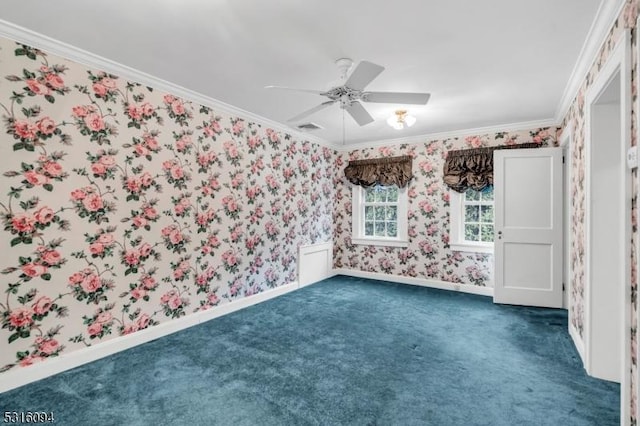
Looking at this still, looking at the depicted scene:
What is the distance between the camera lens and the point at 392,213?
206 inches

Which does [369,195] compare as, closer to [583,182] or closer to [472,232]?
[472,232]

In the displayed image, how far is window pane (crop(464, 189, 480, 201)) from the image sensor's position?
454 centimetres

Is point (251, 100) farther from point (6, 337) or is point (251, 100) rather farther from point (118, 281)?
point (6, 337)

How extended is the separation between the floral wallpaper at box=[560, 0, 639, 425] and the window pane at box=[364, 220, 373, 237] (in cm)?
285

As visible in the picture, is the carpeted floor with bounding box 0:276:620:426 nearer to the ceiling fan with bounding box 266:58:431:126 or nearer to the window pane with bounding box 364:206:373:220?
the ceiling fan with bounding box 266:58:431:126

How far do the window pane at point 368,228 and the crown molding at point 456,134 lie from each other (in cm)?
130

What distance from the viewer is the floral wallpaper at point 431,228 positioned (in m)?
4.41

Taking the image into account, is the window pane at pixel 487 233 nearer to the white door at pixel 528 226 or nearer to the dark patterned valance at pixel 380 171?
A: the white door at pixel 528 226

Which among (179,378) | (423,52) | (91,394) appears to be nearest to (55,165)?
(91,394)

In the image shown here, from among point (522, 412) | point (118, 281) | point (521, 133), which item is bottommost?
point (522, 412)

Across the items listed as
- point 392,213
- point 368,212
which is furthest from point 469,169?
A: point 368,212

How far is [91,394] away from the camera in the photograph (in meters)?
2.02

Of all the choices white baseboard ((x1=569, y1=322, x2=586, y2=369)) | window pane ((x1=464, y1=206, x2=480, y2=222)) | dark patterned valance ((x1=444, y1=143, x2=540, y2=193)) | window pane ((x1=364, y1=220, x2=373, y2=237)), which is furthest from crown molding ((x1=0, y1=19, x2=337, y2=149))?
white baseboard ((x1=569, y1=322, x2=586, y2=369))

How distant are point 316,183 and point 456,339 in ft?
10.0
